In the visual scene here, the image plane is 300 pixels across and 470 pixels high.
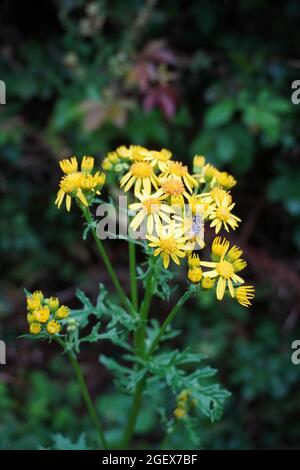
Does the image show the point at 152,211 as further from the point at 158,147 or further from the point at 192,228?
the point at 158,147

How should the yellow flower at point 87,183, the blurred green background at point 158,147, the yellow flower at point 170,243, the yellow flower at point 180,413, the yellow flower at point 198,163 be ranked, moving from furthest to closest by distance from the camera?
the blurred green background at point 158,147 → the yellow flower at point 180,413 → the yellow flower at point 198,163 → the yellow flower at point 87,183 → the yellow flower at point 170,243

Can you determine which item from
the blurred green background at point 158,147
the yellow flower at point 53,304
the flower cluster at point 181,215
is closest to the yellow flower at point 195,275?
the flower cluster at point 181,215

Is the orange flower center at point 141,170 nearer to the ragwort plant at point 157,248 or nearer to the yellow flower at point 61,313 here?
the ragwort plant at point 157,248

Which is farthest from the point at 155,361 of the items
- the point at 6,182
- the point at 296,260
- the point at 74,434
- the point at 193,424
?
the point at 6,182

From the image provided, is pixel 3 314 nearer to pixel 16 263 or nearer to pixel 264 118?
pixel 16 263

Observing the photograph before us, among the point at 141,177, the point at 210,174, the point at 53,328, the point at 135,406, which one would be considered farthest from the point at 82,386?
the point at 210,174

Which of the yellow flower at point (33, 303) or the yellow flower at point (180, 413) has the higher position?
the yellow flower at point (33, 303)

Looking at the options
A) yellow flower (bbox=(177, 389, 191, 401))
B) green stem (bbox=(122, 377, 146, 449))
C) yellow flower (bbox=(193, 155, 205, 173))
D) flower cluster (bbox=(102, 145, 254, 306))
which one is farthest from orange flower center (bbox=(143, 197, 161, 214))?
yellow flower (bbox=(177, 389, 191, 401))

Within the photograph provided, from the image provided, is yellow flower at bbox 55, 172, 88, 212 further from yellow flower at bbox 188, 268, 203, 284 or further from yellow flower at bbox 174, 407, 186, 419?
yellow flower at bbox 174, 407, 186, 419
